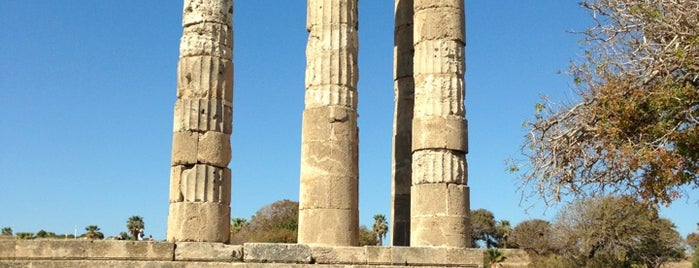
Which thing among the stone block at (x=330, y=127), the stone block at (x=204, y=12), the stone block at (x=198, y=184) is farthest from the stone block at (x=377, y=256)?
the stone block at (x=204, y=12)

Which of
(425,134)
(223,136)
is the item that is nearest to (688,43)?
(425,134)

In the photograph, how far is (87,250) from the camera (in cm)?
1445

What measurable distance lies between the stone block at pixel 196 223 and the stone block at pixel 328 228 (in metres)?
1.82

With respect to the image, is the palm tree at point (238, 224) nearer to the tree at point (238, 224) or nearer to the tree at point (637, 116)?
the tree at point (238, 224)

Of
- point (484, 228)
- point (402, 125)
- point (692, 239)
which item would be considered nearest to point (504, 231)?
point (484, 228)

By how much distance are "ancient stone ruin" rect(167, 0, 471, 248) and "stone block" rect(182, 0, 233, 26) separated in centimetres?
2

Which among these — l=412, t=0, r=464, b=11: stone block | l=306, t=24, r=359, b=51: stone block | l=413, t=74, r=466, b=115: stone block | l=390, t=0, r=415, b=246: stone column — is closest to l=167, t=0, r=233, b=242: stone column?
l=306, t=24, r=359, b=51: stone block

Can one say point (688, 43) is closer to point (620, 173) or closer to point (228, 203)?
point (620, 173)

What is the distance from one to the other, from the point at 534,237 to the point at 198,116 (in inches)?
1684

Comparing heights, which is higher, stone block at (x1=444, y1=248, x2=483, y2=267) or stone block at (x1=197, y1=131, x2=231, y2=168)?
stone block at (x1=197, y1=131, x2=231, y2=168)

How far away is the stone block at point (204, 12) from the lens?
19188mm

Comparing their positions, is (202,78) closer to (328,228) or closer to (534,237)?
(328,228)

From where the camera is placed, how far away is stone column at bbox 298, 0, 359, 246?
17.7 meters

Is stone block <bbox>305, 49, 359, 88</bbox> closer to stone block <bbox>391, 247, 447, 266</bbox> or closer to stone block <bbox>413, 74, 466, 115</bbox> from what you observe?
stone block <bbox>413, 74, 466, 115</bbox>
